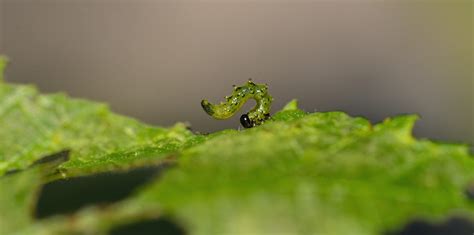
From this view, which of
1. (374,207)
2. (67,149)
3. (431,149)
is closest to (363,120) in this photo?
(431,149)

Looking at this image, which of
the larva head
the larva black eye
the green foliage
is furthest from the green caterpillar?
the green foliage

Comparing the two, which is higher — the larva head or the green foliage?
the larva head

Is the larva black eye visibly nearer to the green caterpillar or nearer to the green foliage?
the green caterpillar

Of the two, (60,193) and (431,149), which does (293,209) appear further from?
(60,193)

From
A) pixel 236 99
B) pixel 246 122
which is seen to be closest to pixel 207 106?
pixel 236 99

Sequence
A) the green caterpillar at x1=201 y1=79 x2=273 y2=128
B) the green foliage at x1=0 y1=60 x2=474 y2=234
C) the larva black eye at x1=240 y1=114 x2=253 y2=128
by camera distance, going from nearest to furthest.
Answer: the green foliage at x1=0 y1=60 x2=474 y2=234 < the larva black eye at x1=240 y1=114 x2=253 y2=128 < the green caterpillar at x1=201 y1=79 x2=273 y2=128

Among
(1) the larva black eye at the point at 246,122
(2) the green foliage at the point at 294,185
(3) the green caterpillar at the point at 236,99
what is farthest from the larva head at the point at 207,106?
(2) the green foliage at the point at 294,185

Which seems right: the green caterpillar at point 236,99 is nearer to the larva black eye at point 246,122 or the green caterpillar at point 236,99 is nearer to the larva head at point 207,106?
the larva head at point 207,106

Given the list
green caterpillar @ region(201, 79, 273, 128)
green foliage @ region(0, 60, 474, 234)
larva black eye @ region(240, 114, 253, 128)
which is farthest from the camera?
green caterpillar @ region(201, 79, 273, 128)
